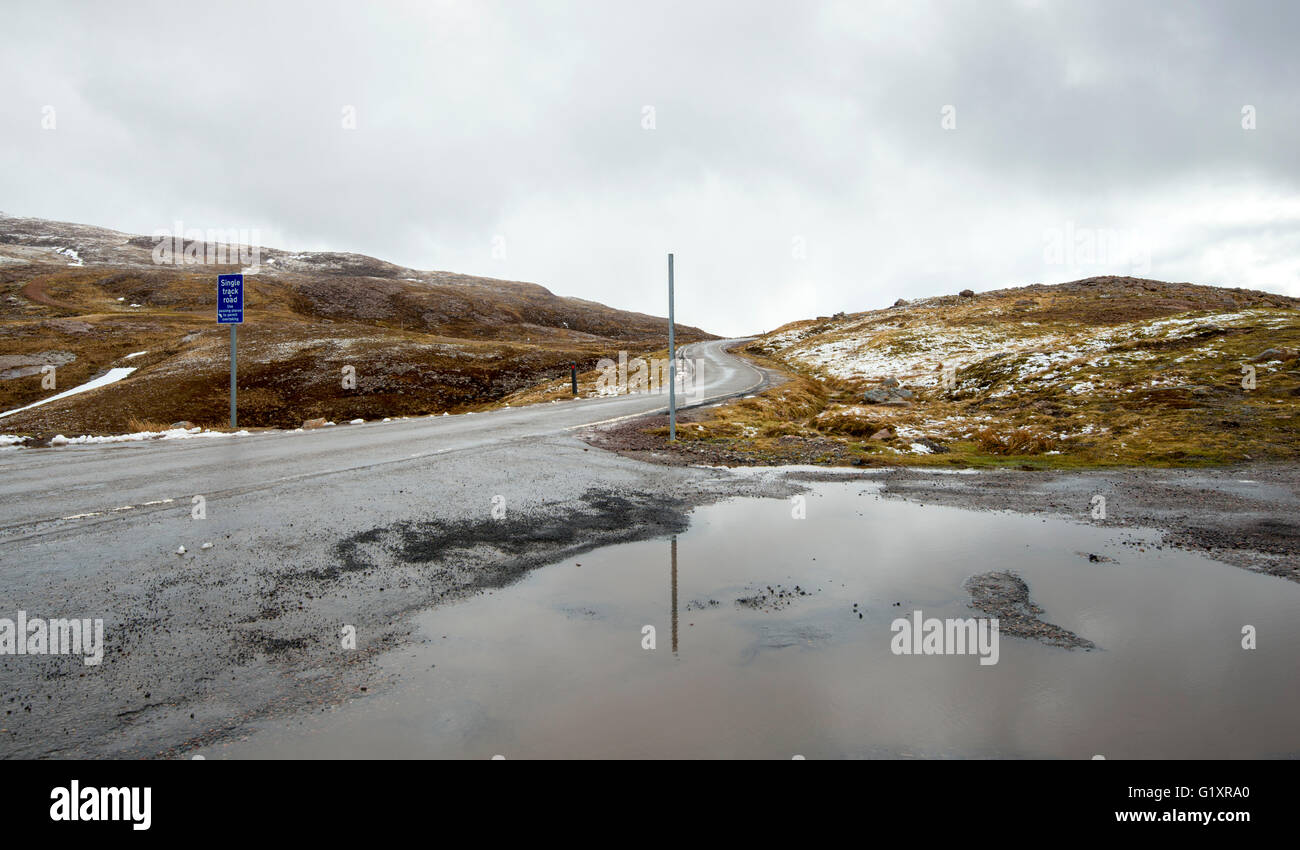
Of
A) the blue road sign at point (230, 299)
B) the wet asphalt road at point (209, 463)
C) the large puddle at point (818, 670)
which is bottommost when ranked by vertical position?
the large puddle at point (818, 670)

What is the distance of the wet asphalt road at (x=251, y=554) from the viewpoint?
5.15 metres

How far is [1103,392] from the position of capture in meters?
28.6

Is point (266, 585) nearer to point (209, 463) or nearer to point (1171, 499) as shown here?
point (209, 463)

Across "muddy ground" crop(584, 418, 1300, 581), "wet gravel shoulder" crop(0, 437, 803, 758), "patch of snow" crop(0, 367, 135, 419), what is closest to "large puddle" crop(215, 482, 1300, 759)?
"wet gravel shoulder" crop(0, 437, 803, 758)

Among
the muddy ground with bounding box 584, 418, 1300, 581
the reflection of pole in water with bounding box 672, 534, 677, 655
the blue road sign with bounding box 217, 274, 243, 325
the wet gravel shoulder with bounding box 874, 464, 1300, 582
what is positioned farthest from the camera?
the blue road sign with bounding box 217, 274, 243, 325

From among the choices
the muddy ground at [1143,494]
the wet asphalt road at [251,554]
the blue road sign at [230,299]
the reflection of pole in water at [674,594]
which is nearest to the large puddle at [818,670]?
the reflection of pole in water at [674,594]

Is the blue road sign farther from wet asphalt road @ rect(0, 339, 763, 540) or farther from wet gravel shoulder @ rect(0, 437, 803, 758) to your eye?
wet gravel shoulder @ rect(0, 437, 803, 758)

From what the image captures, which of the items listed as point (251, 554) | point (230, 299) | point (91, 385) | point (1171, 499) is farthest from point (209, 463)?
point (91, 385)

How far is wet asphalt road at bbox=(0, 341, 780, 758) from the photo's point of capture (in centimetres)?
515

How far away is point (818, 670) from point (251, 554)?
7.63 m

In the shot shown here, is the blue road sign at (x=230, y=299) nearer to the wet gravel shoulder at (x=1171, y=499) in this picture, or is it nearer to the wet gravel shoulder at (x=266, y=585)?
the wet gravel shoulder at (x=266, y=585)

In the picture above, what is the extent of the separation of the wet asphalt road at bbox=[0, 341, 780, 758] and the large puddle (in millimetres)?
695

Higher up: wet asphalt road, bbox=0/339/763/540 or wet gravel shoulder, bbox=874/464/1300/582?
wet asphalt road, bbox=0/339/763/540

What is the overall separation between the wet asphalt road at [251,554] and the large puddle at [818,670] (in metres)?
0.70
